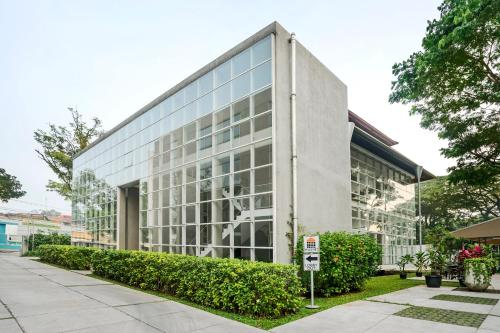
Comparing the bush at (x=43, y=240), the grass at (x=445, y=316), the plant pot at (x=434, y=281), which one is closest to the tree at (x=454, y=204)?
the plant pot at (x=434, y=281)

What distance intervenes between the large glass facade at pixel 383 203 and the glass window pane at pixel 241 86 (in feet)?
29.8

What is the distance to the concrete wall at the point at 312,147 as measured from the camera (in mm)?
11367

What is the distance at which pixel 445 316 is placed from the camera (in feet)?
24.7


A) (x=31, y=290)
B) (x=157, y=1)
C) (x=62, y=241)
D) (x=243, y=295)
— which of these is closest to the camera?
(x=243, y=295)

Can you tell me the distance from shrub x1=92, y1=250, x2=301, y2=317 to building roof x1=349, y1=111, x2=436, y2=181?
11.1m

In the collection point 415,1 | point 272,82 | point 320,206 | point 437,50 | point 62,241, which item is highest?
point 415,1

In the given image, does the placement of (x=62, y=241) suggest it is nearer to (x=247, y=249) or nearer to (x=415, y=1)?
(x=247, y=249)

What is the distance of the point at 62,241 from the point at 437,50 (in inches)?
1374

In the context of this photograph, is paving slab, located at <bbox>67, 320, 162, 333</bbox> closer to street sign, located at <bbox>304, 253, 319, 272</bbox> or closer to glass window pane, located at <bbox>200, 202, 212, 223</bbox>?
street sign, located at <bbox>304, 253, 319, 272</bbox>

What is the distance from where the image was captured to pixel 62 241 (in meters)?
34.0

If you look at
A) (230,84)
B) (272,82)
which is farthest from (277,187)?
(230,84)

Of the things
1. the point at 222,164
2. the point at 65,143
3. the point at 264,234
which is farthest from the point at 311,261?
the point at 65,143

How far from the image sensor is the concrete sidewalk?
642cm

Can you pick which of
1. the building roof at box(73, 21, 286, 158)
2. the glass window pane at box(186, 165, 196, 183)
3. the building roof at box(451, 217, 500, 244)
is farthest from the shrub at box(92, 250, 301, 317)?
the building roof at box(451, 217, 500, 244)
